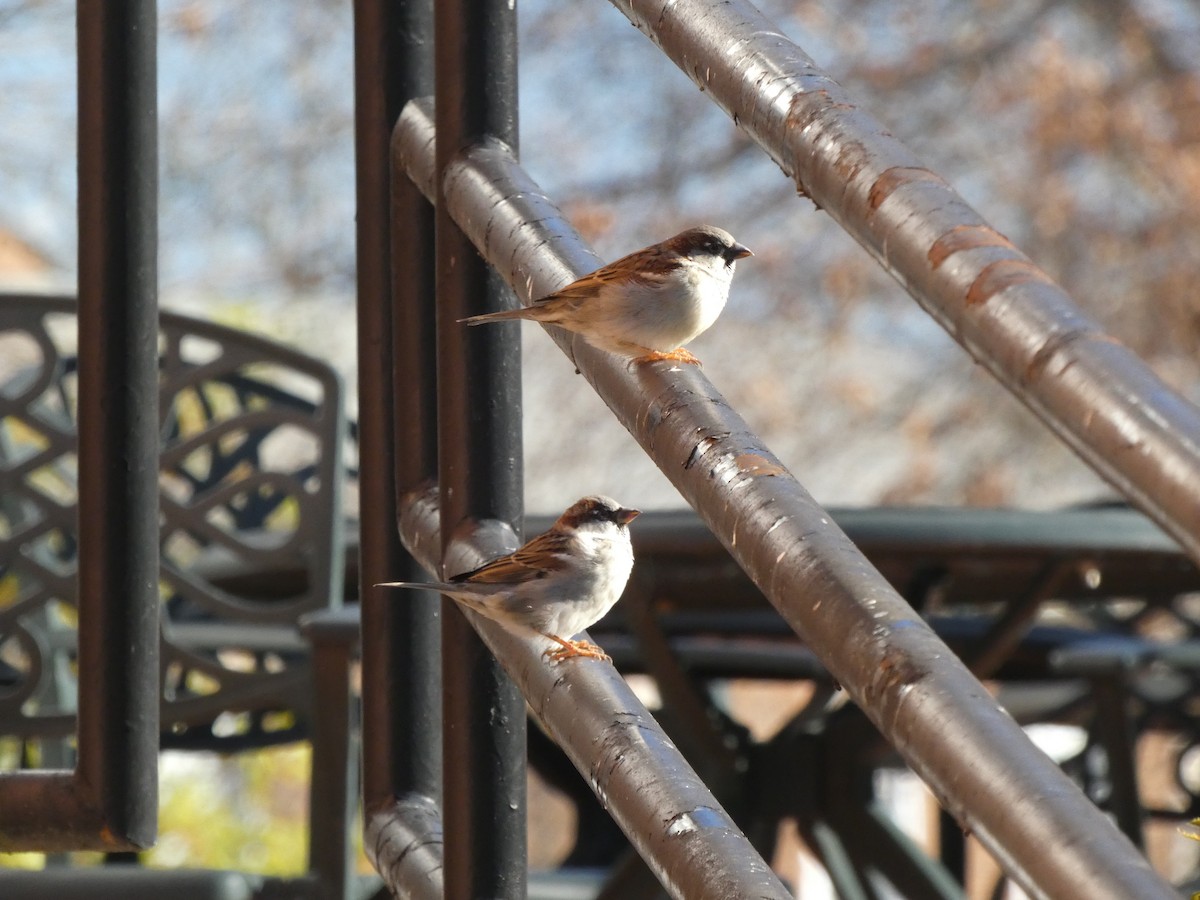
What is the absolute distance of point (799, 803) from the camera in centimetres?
269

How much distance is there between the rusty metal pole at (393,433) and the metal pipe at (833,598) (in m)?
0.13

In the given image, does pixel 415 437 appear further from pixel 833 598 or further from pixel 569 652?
pixel 833 598

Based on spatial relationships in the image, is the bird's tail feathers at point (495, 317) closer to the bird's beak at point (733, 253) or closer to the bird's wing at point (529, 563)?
the bird's wing at point (529, 563)

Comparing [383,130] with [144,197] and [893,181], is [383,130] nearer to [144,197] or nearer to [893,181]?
[144,197]

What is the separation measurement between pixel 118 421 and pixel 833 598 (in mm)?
633

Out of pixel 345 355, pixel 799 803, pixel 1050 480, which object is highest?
pixel 345 355

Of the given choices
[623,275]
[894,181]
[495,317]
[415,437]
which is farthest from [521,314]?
[894,181]

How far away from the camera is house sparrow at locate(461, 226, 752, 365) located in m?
0.97

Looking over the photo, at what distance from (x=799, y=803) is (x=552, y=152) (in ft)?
19.5

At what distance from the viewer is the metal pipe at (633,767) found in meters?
0.71

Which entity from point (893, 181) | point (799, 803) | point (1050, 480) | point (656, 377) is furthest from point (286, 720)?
point (1050, 480)

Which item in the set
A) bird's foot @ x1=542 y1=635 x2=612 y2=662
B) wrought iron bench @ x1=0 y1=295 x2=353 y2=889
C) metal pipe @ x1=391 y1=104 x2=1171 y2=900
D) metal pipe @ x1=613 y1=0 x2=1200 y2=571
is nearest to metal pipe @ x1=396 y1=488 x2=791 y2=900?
bird's foot @ x1=542 y1=635 x2=612 y2=662

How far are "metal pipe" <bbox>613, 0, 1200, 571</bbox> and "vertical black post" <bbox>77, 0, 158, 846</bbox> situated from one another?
17.0 inches

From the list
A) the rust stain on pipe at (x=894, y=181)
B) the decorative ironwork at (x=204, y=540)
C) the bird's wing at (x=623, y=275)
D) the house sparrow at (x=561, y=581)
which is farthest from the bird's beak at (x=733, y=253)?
the decorative ironwork at (x=204, y=540)
